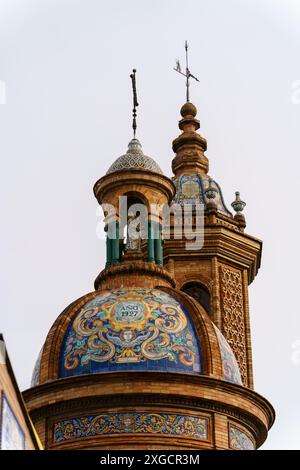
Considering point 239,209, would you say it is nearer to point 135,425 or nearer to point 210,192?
point 210,192

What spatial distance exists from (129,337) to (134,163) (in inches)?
191

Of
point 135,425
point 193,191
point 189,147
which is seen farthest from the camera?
point 189,147

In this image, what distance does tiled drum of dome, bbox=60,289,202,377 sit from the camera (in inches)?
965

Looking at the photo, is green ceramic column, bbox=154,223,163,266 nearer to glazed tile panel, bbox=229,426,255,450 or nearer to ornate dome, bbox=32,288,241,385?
ornate dome, bbox=32,288,241,385

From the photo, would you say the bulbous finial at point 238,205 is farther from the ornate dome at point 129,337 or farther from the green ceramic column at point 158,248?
the ornate dome at point 129,337

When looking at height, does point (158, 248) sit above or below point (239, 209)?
below

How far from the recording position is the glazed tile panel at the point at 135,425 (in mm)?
23812

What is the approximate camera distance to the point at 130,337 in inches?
976

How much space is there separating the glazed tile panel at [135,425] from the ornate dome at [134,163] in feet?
20.1

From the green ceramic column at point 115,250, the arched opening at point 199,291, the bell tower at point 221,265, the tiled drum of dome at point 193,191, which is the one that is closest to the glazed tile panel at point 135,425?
the green ceramic column at point 115,250

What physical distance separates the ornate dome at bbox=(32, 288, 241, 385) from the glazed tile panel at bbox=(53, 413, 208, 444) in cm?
83

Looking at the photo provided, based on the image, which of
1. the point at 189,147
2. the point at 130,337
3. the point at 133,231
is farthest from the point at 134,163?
the point at 189,147
